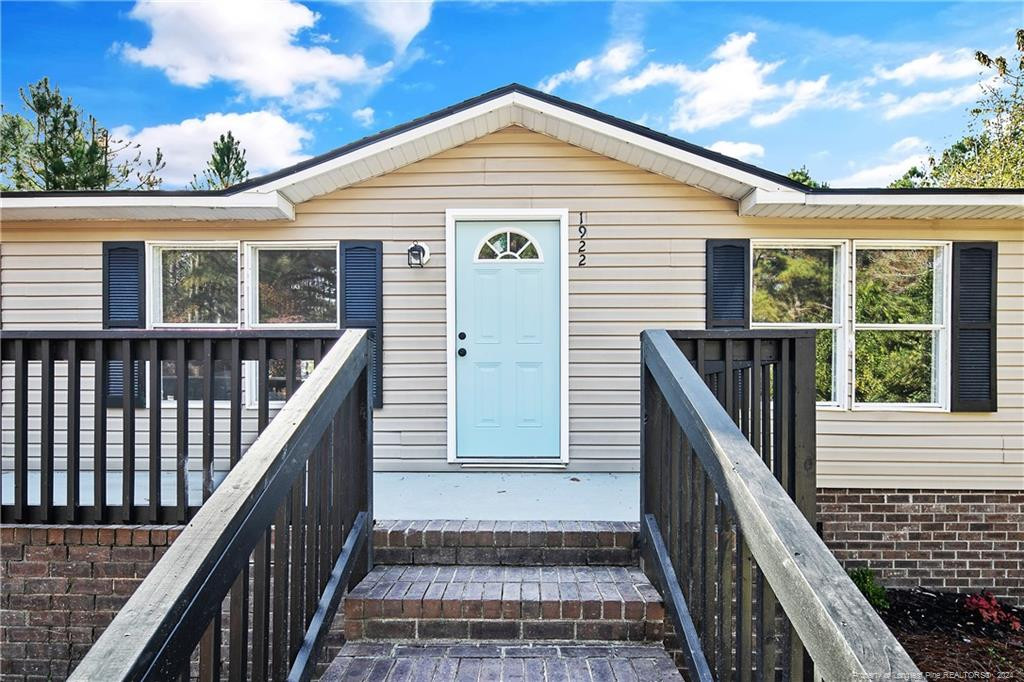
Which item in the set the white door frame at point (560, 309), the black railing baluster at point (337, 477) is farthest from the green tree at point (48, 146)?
the black railing baluster at point (337, 477)

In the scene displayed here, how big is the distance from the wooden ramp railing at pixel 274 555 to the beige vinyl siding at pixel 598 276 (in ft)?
6.90

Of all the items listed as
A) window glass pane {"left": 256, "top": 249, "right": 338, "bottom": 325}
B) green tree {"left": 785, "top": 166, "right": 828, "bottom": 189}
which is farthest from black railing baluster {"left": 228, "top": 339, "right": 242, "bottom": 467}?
green tree {"left": 785, "top": 166, "right": 828, "bottom": 189}

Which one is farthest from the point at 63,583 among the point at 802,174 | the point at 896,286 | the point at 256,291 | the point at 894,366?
the point at 802,174

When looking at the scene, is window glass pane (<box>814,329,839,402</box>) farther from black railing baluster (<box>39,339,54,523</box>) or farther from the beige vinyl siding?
black railing baluster (<box>39,339,54,523</box>)

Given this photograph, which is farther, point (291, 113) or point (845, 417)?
point (291, 113)

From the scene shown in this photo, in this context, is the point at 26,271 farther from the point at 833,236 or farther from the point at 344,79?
the point at 344,79

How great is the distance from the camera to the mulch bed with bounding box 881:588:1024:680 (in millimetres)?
3527

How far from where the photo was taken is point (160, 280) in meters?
4.52

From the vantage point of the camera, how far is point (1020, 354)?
4391 mm

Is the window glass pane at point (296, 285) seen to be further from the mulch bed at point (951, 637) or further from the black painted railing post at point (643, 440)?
the mulch bed at point (951, 637)

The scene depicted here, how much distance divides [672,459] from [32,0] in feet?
47.4

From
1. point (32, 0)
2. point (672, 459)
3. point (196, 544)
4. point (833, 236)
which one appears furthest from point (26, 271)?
point (32, 0)

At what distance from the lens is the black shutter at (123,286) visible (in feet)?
14.4

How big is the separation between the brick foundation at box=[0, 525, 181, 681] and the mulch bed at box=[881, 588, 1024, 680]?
15.8ft
